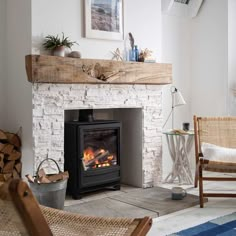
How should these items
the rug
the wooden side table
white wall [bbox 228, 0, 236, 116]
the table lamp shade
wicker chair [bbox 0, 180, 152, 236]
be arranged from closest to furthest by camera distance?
wicker chair [bbox 0, 180, 152, 236], the rug, the wooden side table, the table lamp shade, white wall [bbox 228, 0, 236, 116]

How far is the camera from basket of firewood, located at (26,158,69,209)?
2.73 metres

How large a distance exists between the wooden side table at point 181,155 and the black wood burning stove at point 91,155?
0.68 meters

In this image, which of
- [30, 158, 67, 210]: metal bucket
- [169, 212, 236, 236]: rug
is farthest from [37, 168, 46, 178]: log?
[169, 212, 236, 236]: rug

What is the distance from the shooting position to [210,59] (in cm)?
453

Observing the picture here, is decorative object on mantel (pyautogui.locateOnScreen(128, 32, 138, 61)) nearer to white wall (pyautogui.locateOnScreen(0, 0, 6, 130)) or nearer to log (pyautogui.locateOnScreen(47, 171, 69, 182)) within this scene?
white wall (pyautogui.locateOnScreen(0, 0, 6, 130))

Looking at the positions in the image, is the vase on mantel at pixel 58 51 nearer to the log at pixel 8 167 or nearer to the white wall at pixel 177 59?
the log at pixel 8 167

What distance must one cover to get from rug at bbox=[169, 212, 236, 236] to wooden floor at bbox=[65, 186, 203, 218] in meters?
0.35

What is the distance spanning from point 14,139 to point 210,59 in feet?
8.80

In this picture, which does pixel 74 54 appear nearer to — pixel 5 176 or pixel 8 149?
pixel 8 149

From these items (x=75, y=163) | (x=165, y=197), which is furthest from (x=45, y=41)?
(x=165, y=197)

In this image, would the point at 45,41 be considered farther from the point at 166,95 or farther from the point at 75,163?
the point at 166,95

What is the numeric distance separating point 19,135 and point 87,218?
2.04 metres

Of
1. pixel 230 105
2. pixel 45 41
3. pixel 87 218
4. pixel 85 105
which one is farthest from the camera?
pixel 230 105

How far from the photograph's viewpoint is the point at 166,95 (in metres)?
4.41
